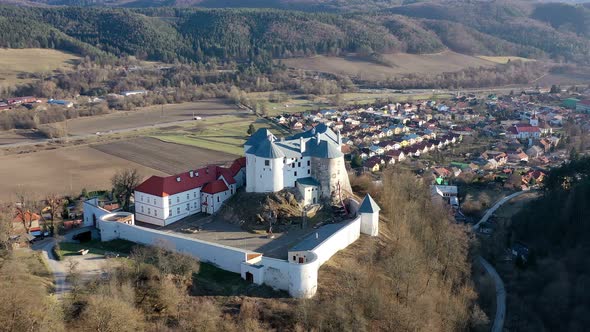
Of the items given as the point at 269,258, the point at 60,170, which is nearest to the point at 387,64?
the point at 60,170

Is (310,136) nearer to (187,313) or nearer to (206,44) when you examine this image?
(187,313)

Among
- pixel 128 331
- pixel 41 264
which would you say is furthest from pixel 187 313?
pixel 41 264

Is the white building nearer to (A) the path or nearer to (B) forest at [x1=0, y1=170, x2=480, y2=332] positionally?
(B) forest at [x1=0, y1=170, x2=480, y2=332]

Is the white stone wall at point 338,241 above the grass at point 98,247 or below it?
above

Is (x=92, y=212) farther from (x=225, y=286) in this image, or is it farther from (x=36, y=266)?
(x=225, y=286)

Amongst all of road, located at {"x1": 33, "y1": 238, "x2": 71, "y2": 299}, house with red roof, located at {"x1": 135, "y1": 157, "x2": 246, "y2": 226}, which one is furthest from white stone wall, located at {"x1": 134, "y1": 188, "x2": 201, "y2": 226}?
road, located at {"x1": 33, "y1": 238, "x2": 71, "y2": 299}

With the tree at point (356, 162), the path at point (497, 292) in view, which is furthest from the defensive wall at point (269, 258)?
the tree at point (356, 162)

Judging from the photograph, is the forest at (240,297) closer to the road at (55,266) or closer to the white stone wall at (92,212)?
the road at (55,266)
